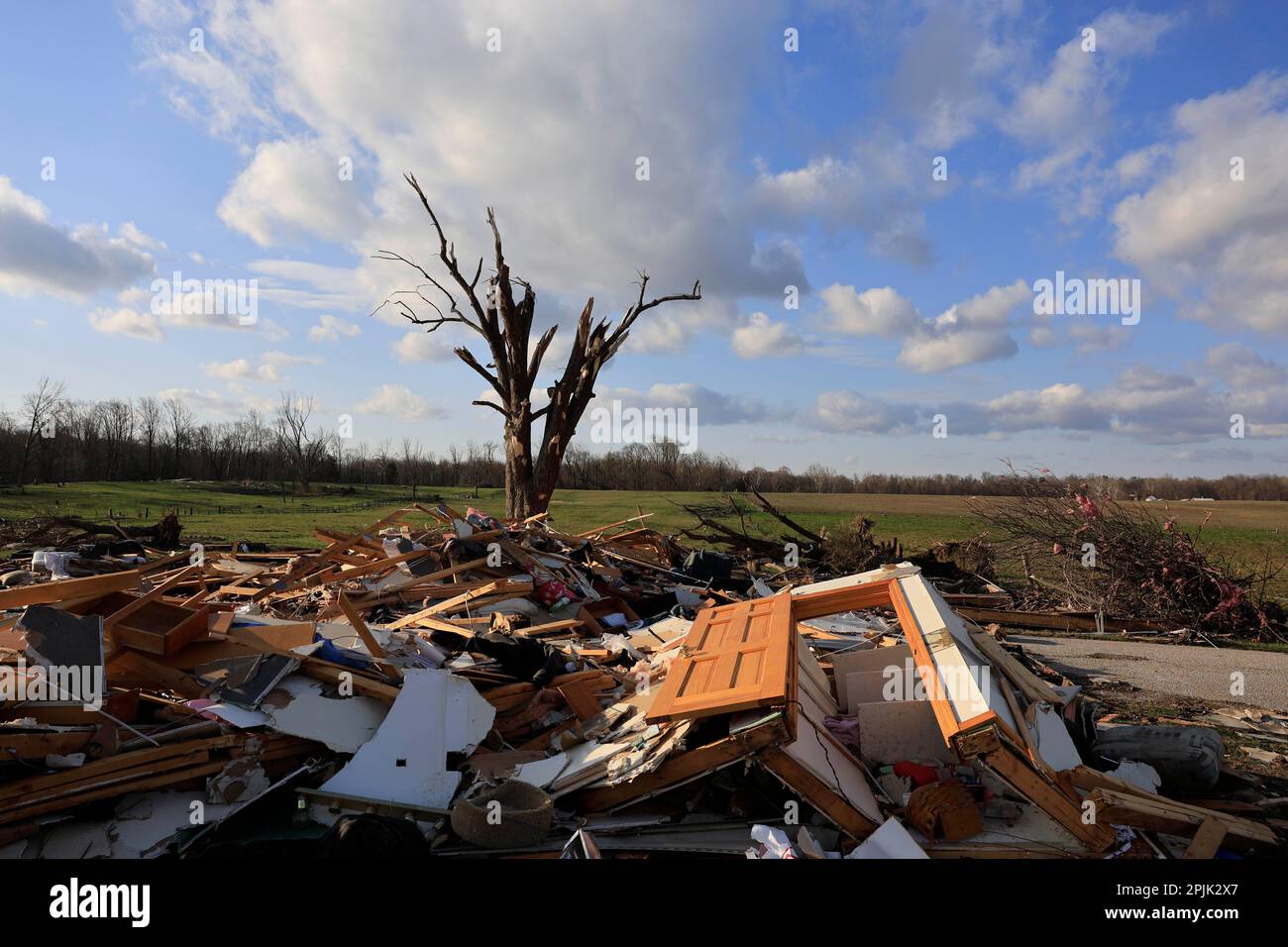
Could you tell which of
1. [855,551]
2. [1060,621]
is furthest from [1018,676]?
[855,551]

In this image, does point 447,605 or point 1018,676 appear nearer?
point 1018,676

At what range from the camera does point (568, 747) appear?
16.4ft

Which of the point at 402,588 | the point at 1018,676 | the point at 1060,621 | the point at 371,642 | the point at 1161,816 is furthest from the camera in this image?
the point at 1060,621

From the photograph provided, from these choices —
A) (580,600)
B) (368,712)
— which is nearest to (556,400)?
(580,600)

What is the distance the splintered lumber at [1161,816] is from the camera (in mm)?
4004

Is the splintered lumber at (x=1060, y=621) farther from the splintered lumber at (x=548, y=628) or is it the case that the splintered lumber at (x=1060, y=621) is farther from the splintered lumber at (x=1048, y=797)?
the splintered lumber at (x=1048, y=797)

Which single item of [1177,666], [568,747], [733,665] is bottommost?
[1177,666]

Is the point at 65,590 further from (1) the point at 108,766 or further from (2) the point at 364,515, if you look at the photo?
(2) the point at 364,515

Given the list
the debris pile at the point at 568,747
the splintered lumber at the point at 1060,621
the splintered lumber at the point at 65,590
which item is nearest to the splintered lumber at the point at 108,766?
the debris pile at the point at 568,747

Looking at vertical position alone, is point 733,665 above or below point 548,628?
above

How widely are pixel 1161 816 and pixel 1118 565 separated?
8.94m

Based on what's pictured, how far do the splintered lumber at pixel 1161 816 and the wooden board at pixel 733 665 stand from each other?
5.76 ft
